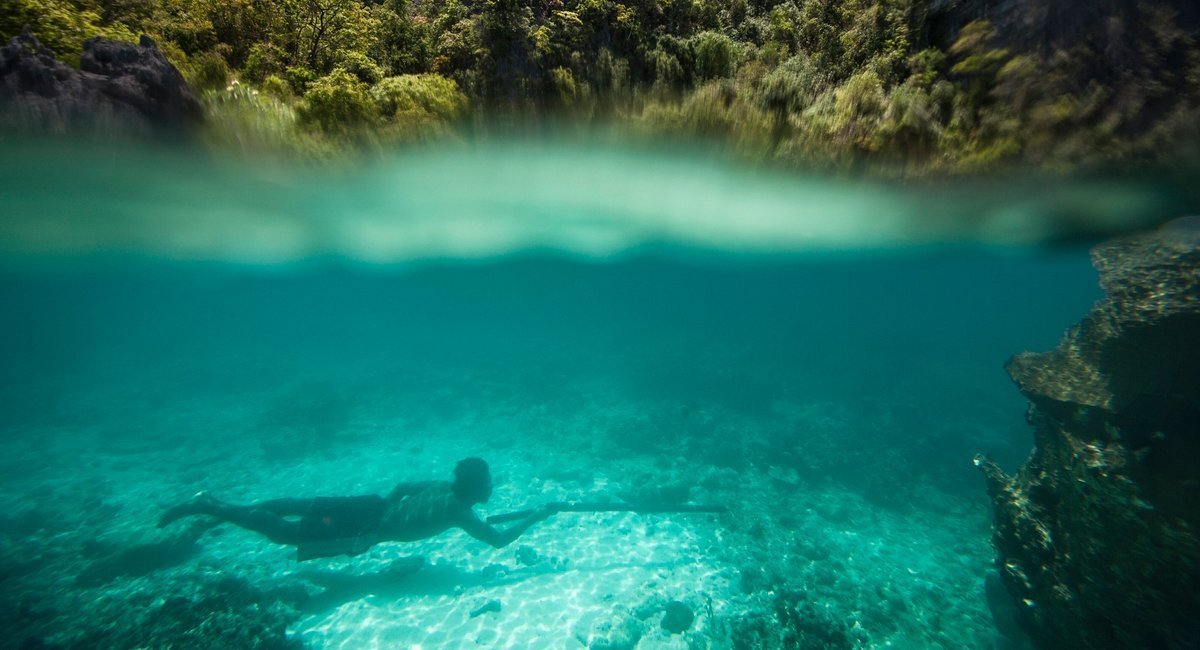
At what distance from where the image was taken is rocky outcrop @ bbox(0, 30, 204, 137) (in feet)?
14.2

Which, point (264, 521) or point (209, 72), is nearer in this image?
point (209, 72)

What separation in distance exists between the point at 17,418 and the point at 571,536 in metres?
28.0

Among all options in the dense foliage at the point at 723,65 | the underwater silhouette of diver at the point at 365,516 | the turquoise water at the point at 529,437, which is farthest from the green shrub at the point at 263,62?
the underwater silhouette of diver at the point at 365,516

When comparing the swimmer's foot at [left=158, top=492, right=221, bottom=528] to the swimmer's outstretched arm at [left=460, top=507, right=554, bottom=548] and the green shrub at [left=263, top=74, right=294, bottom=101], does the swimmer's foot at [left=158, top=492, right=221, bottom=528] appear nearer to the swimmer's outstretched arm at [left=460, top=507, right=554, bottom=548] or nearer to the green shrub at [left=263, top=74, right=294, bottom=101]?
the swimmer's outstretched arm at [left=460, top=507, right=554, bottom=548]

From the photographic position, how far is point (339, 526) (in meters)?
8.79

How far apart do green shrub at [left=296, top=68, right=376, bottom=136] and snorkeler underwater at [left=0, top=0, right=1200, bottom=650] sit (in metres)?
0.05

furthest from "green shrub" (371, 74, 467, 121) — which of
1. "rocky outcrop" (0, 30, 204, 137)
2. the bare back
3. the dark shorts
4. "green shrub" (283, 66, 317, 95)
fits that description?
the bare back

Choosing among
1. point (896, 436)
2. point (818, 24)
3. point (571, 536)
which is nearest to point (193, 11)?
point (818, 24)

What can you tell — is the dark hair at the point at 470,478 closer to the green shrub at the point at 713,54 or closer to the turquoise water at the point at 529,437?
the turquoise water at the point at 529,437

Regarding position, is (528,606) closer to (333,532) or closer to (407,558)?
(407,558)

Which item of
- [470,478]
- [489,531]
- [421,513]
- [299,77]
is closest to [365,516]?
[421,513]

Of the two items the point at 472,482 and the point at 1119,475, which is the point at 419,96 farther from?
the point at 1119,475

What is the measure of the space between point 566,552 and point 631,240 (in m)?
13.2

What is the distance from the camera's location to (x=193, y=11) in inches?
182
